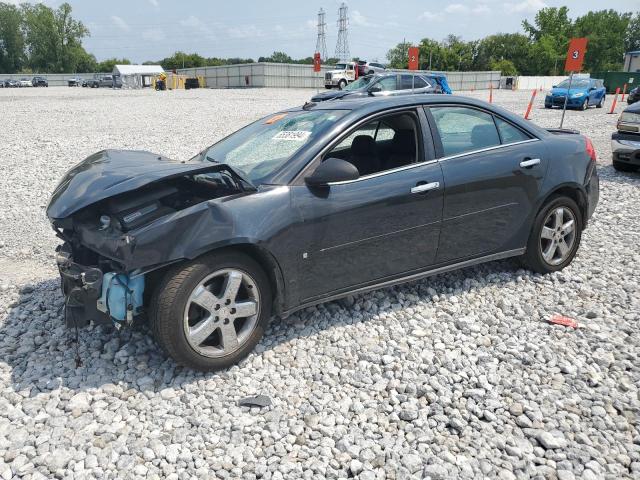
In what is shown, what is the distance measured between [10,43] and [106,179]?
124 meters

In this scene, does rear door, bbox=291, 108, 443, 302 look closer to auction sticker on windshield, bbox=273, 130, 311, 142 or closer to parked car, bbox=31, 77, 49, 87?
auction sticker on windshield, bbox=273, 130, 311, 142

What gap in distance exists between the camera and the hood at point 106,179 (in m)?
3.08

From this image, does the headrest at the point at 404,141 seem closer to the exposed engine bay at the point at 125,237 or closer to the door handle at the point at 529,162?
the door handle at the point at 529,162

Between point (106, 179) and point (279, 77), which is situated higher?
point (106, 179)

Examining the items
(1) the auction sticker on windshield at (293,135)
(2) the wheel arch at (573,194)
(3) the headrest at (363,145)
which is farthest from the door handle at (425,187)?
(2) the wheel arch at (573,194)

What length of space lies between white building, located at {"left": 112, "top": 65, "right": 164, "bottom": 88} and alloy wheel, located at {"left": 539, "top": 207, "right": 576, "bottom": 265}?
59.8 m

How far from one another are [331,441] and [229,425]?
1.87 feet

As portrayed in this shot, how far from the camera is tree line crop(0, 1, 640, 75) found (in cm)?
8294

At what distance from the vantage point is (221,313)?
3.21 meters

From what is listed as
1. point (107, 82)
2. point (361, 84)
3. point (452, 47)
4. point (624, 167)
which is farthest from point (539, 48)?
point (624, 167)

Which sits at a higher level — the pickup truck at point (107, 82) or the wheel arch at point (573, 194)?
the wheel arch at point (573, 194)

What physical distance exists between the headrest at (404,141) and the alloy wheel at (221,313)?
1.63m

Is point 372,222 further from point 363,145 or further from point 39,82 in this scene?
point 39,82

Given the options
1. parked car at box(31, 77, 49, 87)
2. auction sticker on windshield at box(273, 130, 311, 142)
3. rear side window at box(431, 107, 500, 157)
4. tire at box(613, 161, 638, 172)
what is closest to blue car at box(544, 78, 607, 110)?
tire at box(613, 161, 638, 172)
